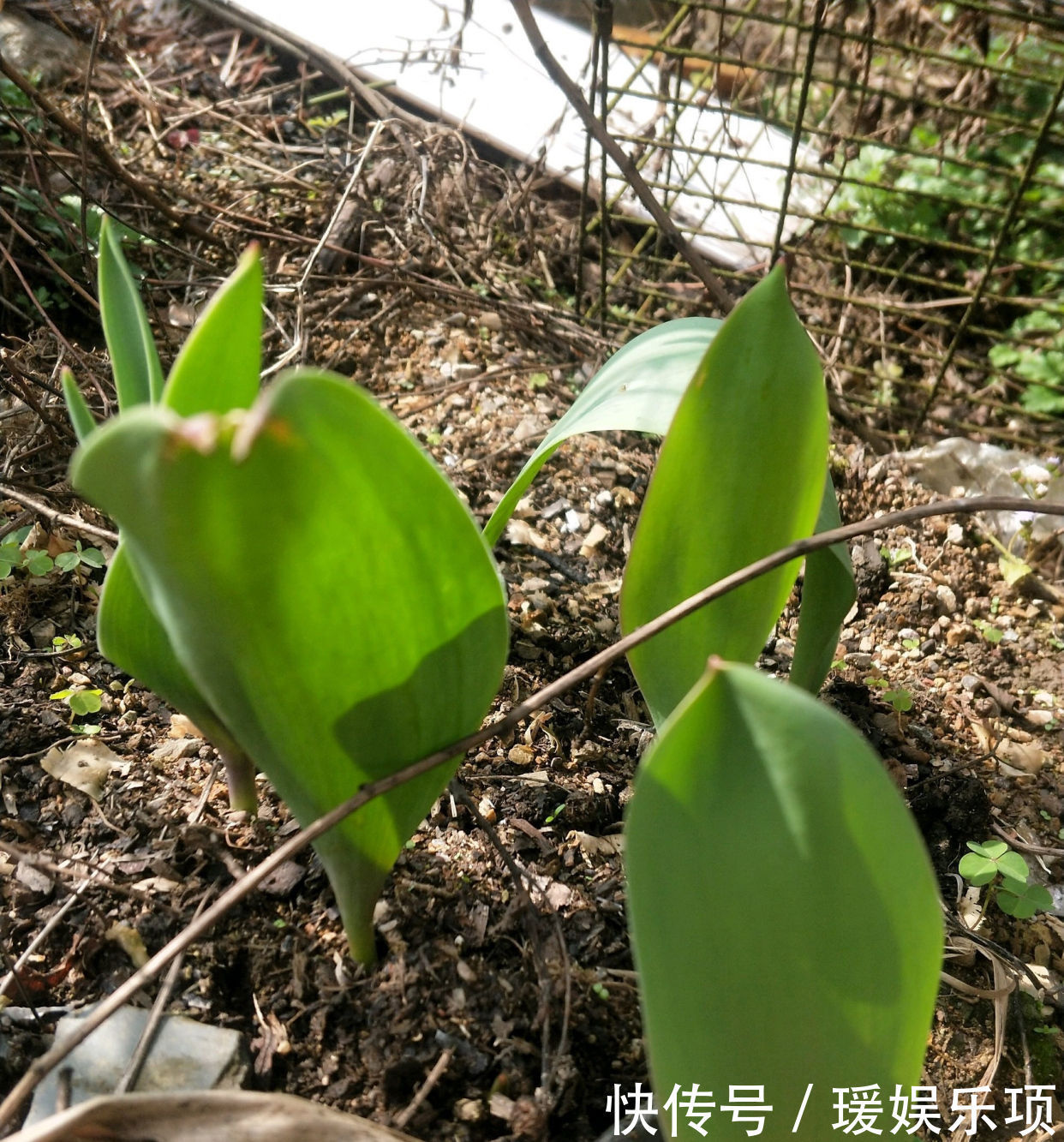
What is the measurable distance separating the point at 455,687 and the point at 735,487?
0.23m

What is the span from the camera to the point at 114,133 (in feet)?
5.97

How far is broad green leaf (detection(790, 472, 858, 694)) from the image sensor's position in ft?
2.31

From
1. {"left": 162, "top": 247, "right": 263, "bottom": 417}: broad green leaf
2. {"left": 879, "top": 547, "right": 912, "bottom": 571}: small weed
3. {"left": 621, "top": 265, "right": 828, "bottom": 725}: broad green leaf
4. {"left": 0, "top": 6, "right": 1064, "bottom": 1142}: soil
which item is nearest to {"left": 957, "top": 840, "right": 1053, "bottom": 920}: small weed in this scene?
{"left": 0, "top": 6, "right": 1064, "bottom": 1142}: soil

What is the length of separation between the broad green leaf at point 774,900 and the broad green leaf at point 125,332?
388mm

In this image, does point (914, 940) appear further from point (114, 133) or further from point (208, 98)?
point (208, 98)

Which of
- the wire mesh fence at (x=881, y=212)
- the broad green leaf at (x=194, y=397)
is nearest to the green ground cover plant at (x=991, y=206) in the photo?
the wire mesh fence at (x=881, y=212)

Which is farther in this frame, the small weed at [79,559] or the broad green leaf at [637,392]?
the small weed at [79,559]

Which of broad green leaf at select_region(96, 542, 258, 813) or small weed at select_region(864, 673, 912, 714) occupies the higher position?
small weed at select_region(864, 673, 912, 714)

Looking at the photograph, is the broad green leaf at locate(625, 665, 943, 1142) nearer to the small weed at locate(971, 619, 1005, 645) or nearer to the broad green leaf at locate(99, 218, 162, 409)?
the broad green leaf at locate(99, 218, 162, 409)

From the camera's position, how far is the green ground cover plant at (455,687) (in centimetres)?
41

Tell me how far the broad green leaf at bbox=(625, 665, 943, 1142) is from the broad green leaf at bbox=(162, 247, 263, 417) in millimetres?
291

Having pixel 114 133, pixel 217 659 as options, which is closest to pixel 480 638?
pixel 217 659

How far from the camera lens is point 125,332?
2.00 ft

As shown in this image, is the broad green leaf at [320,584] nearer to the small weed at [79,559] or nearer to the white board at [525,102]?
the small weed at [79,559]
